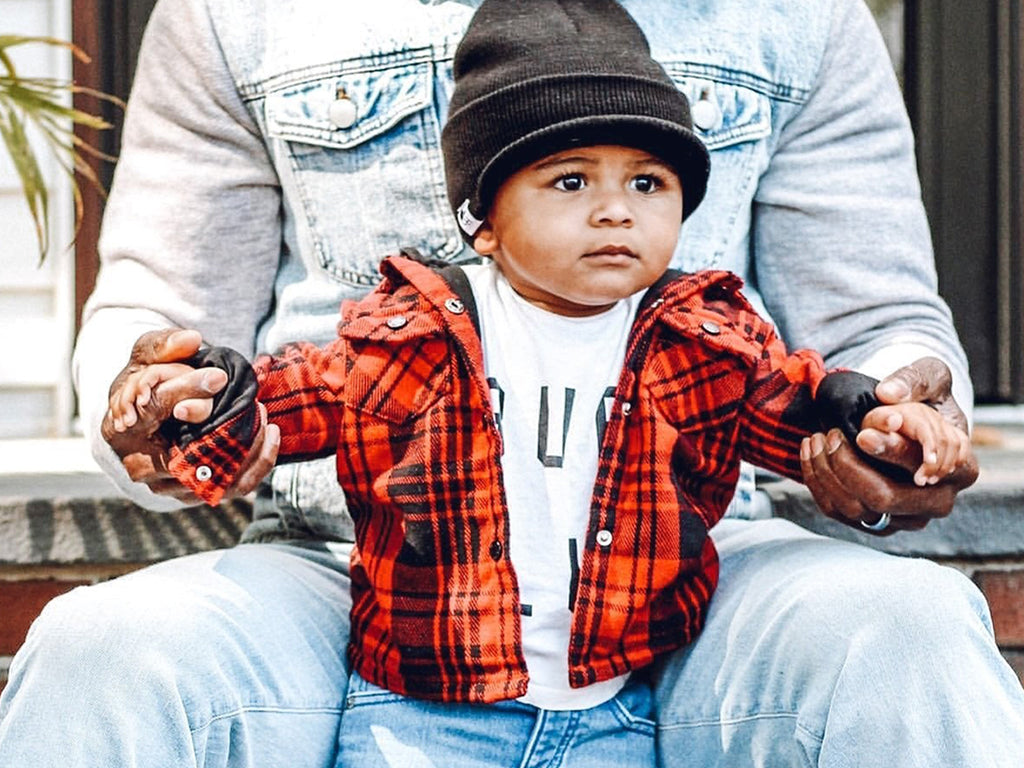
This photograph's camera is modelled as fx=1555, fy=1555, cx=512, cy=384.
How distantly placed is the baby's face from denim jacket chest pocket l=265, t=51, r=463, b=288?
355 millimetres

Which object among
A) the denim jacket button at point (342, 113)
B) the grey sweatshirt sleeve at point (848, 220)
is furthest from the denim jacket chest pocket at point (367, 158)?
the grey sweatshirt sleeve at point (848, 220)

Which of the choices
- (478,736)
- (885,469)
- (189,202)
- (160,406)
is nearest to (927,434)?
(885,469)

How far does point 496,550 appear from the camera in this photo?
→ 1686mm

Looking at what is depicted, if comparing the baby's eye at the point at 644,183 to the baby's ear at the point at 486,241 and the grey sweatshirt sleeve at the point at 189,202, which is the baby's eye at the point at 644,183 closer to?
the baby's ear at the point at 486,241

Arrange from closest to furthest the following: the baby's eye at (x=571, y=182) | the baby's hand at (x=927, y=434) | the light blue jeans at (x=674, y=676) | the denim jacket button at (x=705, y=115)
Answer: the light blue jeans at (x=674, y=676)
the baby's hand at (x=927, y=434)
the baby's eye at (x=571, y=182)
the denim jacket button at (x=705, y=115)

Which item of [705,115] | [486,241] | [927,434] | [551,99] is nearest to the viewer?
[927,434]

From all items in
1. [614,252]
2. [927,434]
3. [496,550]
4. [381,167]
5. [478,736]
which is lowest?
[478,736]

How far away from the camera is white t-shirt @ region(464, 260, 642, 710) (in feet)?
5.62

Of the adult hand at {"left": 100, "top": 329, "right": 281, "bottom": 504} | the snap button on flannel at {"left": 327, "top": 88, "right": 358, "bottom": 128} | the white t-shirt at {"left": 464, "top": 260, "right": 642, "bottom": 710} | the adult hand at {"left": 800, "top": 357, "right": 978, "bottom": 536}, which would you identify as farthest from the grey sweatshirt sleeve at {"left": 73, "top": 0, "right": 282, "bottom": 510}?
the adult hand at {"left": 800, "top": 357, "right": 978, "bottom": 536}

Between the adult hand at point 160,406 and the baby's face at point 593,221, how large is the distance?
1.15 ft

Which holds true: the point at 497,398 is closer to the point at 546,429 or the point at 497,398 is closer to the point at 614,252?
the point at 546,429

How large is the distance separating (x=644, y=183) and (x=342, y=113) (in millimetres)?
521

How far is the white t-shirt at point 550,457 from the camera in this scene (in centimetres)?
171

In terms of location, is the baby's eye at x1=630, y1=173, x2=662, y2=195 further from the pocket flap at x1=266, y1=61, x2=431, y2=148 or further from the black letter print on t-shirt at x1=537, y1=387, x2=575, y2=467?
the pocket flap at x1=266, y1=61, x2=431, y2=148
